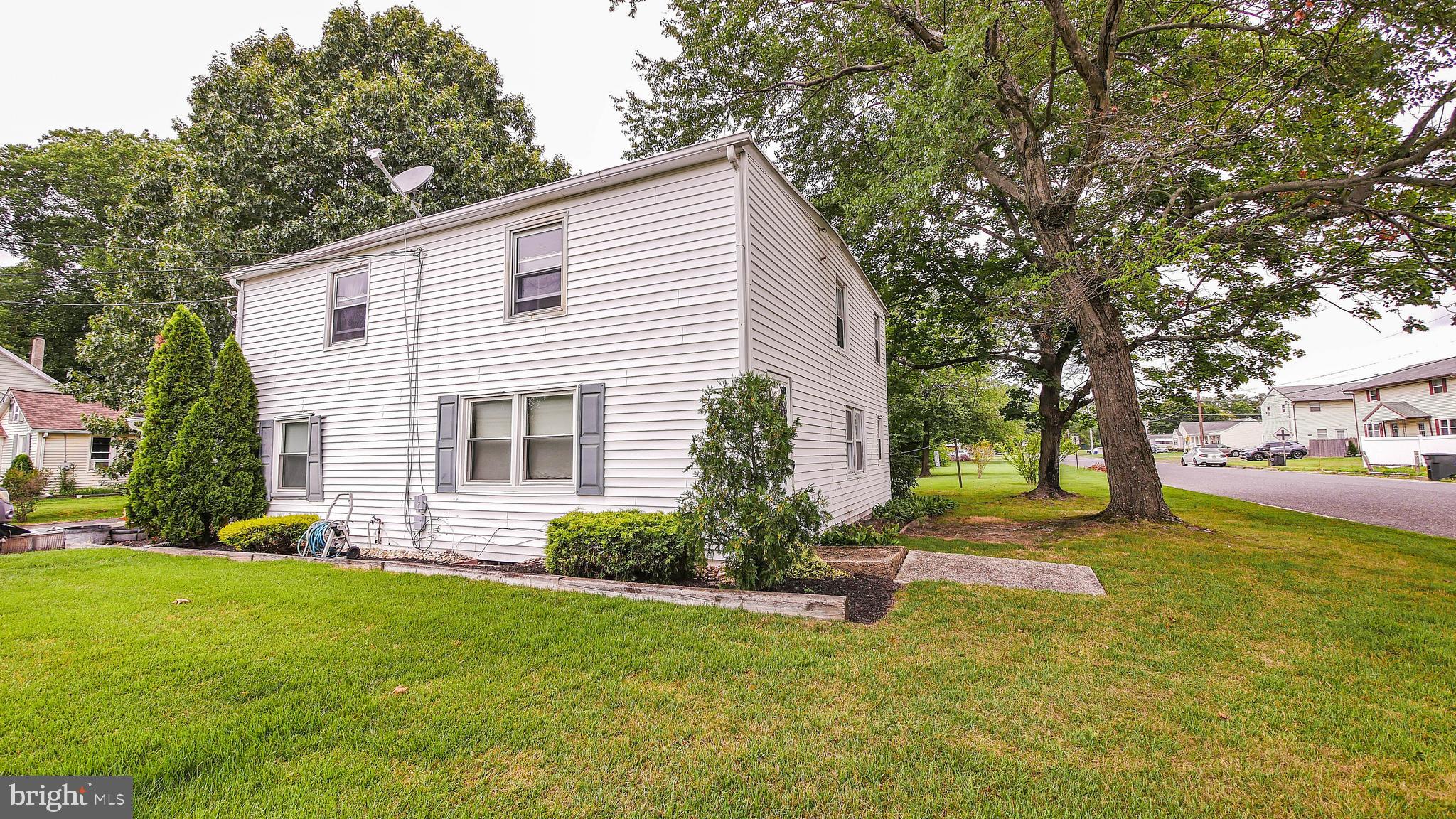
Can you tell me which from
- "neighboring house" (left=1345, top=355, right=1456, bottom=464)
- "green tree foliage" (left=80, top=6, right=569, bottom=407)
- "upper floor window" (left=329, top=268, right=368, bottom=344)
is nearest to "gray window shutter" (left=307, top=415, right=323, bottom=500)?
"upper floor window" (left=329, top=268, right=368, bottom=344)

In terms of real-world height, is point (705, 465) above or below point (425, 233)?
below

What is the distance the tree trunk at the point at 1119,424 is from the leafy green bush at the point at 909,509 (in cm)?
325

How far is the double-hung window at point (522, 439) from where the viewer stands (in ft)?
23.1

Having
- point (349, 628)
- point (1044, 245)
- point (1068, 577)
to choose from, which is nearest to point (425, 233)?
point (349, 628)

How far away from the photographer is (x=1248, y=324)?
10656 millimetres

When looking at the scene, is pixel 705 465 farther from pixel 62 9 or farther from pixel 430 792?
pixel 62 9

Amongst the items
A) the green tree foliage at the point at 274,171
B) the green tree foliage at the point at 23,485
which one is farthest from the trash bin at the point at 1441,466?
the green tree foliage at the point at 23,485

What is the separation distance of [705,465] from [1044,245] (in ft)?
27.6

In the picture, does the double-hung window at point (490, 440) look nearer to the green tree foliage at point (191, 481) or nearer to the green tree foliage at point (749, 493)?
the green tree foliage at point (749, 493)

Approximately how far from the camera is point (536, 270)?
7457 millimetres

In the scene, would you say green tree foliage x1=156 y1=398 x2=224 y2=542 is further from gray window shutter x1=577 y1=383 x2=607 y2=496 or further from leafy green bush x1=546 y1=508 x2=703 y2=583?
leafy green bush x1=546 y1=508 x2=703 y2=583

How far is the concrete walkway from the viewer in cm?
555

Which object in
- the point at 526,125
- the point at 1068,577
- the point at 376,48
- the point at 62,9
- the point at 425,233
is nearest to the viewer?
the point at 1068,577

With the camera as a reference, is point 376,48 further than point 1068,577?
Yes
